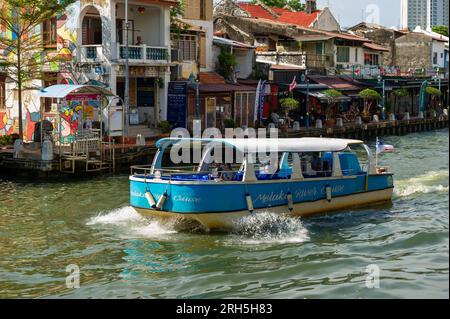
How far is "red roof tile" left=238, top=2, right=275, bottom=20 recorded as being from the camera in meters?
56.3

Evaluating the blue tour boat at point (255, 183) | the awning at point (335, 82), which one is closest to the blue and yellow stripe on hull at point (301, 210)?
the blue tour boat at point (255, 183)

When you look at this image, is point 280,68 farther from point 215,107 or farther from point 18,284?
point 18,284

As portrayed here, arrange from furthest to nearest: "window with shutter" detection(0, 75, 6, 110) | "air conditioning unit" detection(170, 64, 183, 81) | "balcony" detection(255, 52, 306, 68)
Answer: "balcony" detection(255, 52, 306, 68), "air conditioning unit" detection(170, 64, 183, 81), "window with shutter" detection(0, 75, 6, 110)

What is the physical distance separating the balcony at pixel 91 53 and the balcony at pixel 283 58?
16.0 m

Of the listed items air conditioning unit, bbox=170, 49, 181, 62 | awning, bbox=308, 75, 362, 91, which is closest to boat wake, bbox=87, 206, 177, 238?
air conditioning unit, bbox=170, 49, 181, 62

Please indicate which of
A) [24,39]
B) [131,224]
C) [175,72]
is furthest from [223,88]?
[131,224]

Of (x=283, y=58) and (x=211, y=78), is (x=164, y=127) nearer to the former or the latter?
(x=211, y=78)

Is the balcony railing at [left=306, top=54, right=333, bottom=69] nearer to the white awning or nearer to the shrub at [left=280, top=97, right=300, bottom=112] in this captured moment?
the shrub at [left=280, top=97, right=300, bottom=112]

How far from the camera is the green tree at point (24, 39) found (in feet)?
97.5

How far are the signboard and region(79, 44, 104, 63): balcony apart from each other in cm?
450

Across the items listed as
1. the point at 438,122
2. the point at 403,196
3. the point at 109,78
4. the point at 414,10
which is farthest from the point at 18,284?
the point at 414,10

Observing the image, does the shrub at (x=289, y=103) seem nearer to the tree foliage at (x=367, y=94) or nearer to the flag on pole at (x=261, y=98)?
the flag on pole at (x=261, y=98)

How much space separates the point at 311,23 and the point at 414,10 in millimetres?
27358
